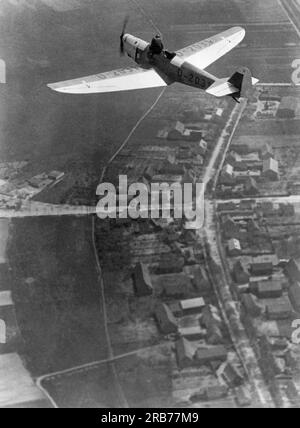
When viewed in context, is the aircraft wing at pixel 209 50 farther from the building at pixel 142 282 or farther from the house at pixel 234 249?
the building at pixel 142 282

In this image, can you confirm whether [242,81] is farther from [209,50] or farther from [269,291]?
[269,291]

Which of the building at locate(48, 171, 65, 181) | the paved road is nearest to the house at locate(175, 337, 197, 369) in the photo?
the paved road

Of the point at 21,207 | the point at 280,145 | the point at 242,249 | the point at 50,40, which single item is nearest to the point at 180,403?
the point at 242,249

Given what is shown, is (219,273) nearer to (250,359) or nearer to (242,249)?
(242,249)

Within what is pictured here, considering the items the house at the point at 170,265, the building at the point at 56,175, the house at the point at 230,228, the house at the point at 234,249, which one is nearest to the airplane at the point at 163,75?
the building at the point at 56,175

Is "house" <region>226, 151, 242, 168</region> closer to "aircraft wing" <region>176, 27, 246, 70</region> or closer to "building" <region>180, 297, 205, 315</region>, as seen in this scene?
"aircraft wing" <region>176, 27, 246, 70</region>

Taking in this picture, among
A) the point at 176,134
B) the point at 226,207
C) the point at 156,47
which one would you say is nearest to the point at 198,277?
the point at 226,207
